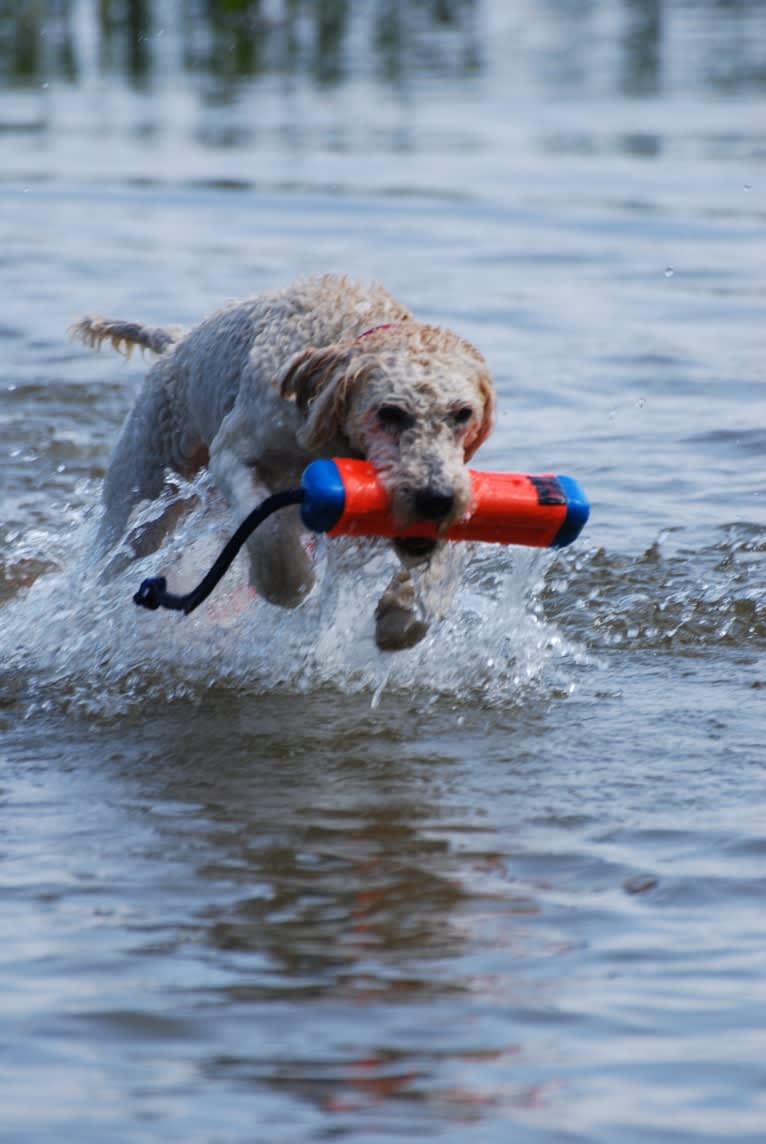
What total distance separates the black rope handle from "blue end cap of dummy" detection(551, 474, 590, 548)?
78cm

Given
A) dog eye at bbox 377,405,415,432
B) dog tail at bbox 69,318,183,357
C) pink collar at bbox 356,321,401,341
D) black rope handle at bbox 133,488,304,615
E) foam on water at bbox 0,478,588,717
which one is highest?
pink collar at bbox 356,321,401,341

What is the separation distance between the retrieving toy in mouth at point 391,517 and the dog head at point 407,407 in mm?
60

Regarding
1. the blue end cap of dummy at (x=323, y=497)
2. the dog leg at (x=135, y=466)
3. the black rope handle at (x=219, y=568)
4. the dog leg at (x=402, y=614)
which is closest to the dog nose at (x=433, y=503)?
the blue end cap of dummy at (x=323, y=497)

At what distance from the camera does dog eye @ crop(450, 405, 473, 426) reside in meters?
5.00

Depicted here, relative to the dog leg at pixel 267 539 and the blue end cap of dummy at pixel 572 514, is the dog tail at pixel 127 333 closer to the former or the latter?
the dog leg at pixel 267 539

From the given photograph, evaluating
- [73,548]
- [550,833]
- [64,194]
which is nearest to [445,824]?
[550,833]

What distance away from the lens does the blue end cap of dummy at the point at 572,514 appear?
5.33 metres

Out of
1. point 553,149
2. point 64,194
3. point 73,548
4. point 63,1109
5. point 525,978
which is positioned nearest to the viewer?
point 63,1109

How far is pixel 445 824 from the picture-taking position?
15.8ft

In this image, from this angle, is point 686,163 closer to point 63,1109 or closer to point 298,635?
point 298,635

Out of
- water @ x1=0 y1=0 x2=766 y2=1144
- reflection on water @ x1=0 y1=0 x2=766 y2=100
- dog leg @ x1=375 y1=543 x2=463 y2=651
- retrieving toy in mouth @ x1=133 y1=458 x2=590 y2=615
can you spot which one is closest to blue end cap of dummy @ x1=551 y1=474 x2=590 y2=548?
retrieving toy in mouth @ x1=133 y1=458 x2=590 y2=615

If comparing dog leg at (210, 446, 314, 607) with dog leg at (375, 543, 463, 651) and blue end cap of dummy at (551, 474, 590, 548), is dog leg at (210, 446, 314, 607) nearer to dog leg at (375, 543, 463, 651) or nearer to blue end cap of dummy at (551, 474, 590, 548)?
dog leg at (375, 543, 463, 651)

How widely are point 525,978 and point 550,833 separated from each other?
837mm

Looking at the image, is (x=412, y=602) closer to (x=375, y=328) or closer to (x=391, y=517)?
(x=391, y=517)
